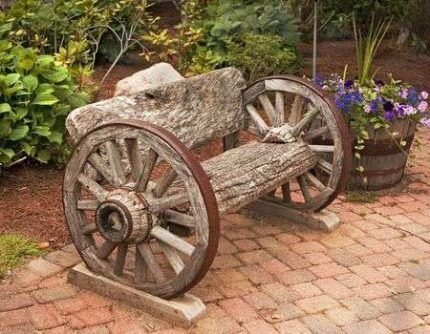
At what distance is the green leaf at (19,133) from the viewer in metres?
4.66

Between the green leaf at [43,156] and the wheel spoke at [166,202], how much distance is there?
1849 mm

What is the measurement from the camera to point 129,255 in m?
4.02

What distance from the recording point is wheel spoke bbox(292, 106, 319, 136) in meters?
4.30

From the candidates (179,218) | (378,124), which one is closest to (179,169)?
(179,218)

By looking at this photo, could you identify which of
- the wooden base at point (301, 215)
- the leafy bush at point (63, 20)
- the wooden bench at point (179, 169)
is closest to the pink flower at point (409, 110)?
the wooden bench at point (179, 169)

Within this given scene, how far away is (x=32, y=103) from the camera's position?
4.75 meters

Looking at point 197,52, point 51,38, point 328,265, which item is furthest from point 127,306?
point 51,38

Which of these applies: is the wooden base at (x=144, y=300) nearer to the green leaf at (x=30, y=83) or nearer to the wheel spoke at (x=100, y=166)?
the wheel spoke at (x=100, y=166)

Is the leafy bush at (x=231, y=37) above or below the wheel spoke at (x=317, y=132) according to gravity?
above

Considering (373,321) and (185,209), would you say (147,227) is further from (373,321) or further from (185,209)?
(373,321)

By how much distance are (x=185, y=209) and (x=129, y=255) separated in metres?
0.70

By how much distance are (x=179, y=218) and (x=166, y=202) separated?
11 centimetres

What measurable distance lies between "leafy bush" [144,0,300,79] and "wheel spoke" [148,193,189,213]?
3.43 meters

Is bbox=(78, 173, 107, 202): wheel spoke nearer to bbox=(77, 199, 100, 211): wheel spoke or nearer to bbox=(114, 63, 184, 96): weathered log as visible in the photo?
bbox=(77, 199, 100, 211): wheel spoke
